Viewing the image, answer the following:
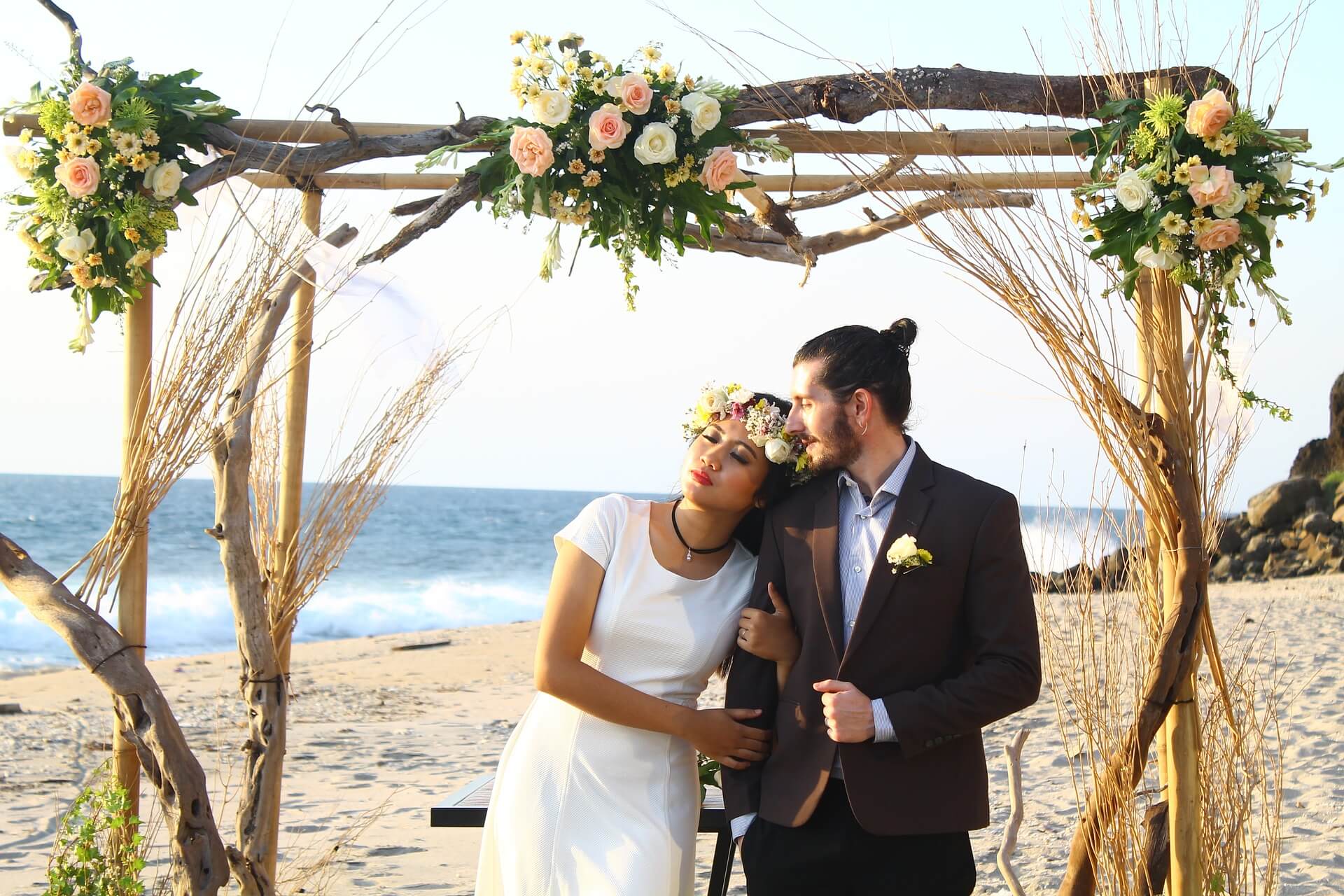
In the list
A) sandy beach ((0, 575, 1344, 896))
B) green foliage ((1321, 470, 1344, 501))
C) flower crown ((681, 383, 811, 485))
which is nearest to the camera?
flower crown ((681, 383, 811, 485))

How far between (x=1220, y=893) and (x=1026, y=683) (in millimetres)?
1274

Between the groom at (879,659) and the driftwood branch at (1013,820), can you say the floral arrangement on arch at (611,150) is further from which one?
the driftwood branch at (1013,820)

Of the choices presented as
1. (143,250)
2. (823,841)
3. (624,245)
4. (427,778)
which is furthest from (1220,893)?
(427,778)

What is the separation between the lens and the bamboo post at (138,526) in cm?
321

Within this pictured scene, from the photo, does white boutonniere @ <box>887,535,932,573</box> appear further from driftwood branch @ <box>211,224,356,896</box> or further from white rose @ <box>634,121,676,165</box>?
driftwood branch @ <box>211,224,356,896</box>

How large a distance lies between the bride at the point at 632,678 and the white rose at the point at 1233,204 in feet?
3.74

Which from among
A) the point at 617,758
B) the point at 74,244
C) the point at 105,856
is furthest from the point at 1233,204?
the point at 105,856

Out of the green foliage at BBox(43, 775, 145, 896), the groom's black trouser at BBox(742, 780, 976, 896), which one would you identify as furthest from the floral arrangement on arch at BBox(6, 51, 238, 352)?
the groom's black trouser at BBox(742, 780, 976, 896)

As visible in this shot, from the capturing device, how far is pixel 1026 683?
8.27 ft

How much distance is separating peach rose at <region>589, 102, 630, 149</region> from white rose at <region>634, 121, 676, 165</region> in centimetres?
6

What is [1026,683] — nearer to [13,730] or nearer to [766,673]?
[766,673]

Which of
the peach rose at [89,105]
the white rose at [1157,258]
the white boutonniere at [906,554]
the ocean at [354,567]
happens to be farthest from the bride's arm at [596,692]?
the peach rose at [89,105]

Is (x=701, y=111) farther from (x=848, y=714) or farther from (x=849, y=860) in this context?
(x=849, y=860)

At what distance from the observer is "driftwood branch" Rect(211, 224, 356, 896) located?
133 inches
